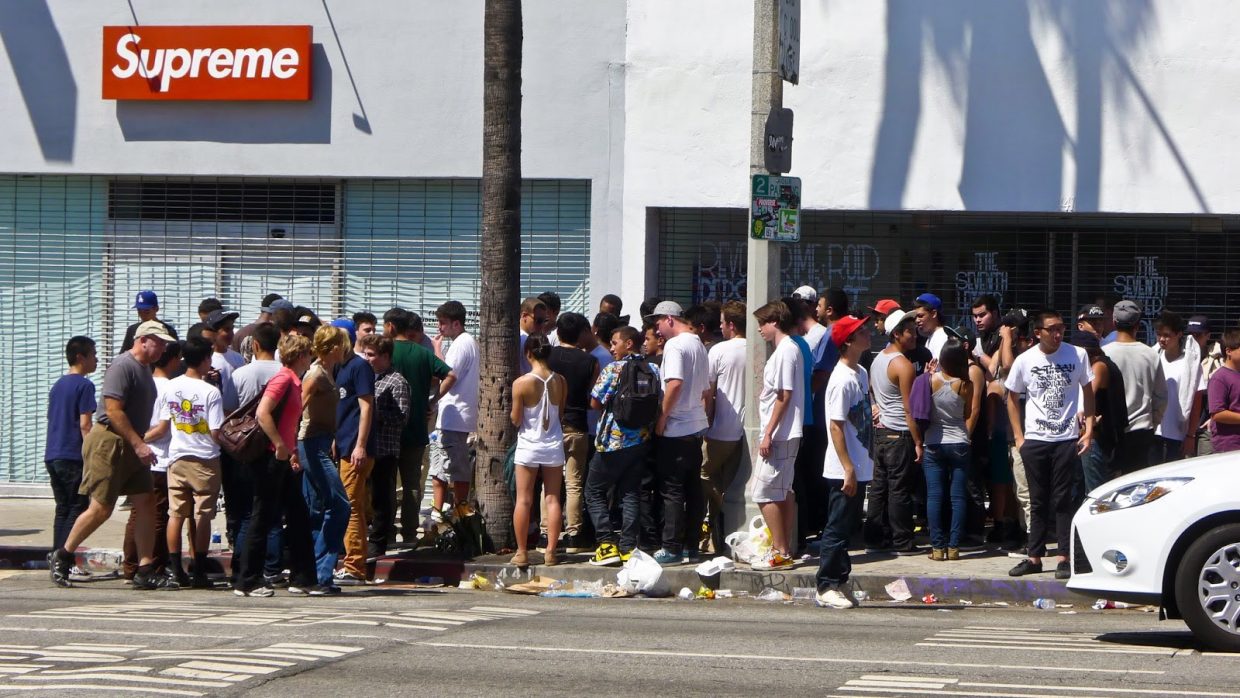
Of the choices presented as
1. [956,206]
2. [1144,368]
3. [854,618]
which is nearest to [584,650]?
[854,618]

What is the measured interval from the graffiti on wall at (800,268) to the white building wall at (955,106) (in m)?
0.60

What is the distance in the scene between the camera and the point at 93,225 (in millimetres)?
16625

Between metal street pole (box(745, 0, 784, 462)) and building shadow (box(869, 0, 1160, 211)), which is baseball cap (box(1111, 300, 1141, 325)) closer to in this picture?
metal street pole (box(745, 0, 784, 462))

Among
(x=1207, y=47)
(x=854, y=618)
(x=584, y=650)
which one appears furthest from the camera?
(x=1207, y=47)

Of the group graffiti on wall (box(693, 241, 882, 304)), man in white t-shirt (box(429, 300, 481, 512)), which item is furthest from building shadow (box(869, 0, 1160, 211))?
man in white t-shirt (box(429, 300, 481, 512))

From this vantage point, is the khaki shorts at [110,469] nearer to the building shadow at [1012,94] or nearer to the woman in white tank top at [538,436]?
the woman in white tank top at [538,436]

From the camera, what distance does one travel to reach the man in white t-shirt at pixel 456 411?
13000 millimetres

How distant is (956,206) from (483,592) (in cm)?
626

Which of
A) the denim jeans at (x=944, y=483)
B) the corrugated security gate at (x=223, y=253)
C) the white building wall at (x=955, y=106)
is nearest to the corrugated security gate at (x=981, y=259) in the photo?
the white building wall at (x=955, y=106)

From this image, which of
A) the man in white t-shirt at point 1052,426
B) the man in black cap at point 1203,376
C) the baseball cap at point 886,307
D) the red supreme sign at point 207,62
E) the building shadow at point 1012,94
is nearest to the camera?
the man in white t-shirt at point 1052,426

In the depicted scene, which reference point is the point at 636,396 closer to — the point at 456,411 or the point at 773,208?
the point at 773,208

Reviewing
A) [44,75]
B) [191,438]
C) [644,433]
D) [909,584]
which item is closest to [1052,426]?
[909,584]

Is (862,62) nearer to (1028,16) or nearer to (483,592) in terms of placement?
(1028,16)

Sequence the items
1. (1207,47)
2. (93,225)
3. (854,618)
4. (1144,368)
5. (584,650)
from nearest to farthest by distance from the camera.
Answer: (584,650)
(854,618)
(1144,368)
(1207,47)
(93,225)
